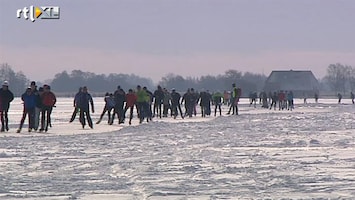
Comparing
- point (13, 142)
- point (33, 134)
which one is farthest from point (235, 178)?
point (33, 134)

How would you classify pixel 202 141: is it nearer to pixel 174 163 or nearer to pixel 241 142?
pixel 241 142

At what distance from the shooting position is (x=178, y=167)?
12.0 meters

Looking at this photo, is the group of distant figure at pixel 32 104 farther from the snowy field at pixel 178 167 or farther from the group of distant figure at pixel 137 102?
the snowy field at pixel 178 167

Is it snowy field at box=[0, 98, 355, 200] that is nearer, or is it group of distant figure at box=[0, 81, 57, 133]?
snowy field at box=[0, 98, 355, 200]

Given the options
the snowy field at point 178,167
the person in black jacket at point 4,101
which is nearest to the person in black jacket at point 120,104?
the person in black jacket at point 4,101

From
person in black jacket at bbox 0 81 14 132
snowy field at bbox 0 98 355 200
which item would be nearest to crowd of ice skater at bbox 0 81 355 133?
person in black jacket at bbox 0 81 14 132

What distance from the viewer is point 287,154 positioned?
47.8ft

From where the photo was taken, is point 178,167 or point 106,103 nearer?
point 178,167

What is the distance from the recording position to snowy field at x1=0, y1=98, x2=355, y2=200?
9125mm

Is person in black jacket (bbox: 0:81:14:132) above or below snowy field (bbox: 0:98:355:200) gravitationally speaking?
above

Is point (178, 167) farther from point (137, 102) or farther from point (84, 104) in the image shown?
point (137, 102)

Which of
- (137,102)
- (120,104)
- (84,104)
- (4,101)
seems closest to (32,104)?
(4,101)

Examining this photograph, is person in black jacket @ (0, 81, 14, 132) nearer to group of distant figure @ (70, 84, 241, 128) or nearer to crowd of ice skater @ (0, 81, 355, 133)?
crowd of ice skater @ (0, 81, 355, 133)

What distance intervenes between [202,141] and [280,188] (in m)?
9.36
